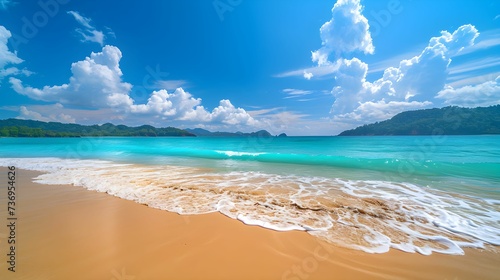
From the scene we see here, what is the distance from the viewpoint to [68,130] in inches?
5246

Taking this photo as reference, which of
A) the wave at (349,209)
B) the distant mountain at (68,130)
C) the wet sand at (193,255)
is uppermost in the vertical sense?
the distant mountain at (68,130)

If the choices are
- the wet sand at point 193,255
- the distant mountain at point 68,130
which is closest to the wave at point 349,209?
the wet sand at point 193,255

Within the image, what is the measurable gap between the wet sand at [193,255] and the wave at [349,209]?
0.44 metres

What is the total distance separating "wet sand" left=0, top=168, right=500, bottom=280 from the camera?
10.5 ft

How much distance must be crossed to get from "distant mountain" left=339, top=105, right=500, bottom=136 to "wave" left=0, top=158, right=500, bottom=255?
401 ft

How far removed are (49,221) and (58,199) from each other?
242 cm

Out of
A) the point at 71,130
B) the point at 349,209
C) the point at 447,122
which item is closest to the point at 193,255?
the point at 349,209

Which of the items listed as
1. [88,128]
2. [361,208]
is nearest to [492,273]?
[361,208]

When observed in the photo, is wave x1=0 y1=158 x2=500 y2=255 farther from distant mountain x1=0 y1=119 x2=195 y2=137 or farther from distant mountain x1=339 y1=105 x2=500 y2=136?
distant mountain x1=0 y1=119 x2=195 y2=137

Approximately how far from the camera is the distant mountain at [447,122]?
83.8m

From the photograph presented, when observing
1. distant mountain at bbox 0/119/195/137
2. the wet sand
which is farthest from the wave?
distant mountain at bbox 0/119/195/137

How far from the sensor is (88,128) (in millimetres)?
137625

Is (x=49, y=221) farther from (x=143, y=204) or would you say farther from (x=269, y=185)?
(x=269, y=185)

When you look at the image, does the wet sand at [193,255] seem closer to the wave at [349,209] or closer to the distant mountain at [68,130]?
the wave at [349,209]
